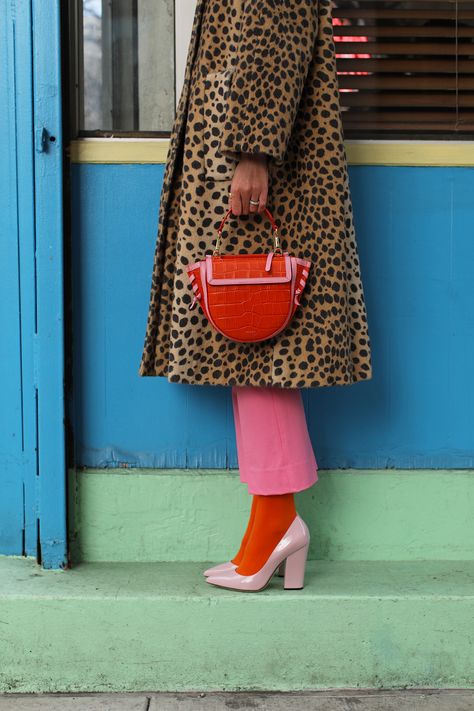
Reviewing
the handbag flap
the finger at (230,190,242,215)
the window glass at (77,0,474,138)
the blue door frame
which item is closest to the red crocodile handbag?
the handbag flap

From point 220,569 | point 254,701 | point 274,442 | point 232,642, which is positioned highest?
point 274,442

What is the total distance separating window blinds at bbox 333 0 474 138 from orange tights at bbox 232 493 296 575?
1064 mm

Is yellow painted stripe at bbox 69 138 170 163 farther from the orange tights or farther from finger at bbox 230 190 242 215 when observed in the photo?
the orange tights

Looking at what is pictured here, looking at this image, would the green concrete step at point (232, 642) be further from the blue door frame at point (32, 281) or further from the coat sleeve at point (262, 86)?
the coat sleeve at point (262, 86)

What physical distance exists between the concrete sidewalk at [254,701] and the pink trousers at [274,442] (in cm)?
48

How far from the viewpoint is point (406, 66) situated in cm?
248

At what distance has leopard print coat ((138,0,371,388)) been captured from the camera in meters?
2.02

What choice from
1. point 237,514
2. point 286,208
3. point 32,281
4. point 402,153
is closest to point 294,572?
point 237,514

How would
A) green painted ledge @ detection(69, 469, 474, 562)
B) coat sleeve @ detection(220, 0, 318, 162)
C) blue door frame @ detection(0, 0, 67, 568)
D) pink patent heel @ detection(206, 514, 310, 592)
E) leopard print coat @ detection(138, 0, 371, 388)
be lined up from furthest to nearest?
1. green painted ledge @ detection(69, 469, 474, 562)
2. blue door frame @ detection(0, 0, 67, 568)
3. pink patent heel @ detection(206, 514, 310, 592)
4. leopard print coat @ detection(138, 0, 371, 388)
5. coat sleeve @ detection(220, 0, 318, 162)

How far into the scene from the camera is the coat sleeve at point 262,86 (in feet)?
6.28

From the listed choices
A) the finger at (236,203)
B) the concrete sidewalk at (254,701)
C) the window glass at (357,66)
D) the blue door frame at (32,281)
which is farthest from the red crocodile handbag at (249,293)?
the concrete sidewalk at (254,701)

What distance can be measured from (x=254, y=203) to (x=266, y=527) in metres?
0.79

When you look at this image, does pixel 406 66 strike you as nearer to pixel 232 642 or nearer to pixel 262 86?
pixel 262 86

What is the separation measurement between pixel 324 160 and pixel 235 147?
26 centimetres
